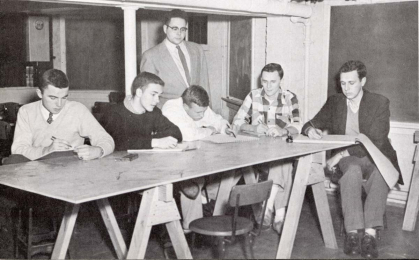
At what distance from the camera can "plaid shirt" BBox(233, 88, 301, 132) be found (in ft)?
15.8

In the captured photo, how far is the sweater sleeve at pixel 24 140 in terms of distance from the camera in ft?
11.5

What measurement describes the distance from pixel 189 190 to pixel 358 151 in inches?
60.8

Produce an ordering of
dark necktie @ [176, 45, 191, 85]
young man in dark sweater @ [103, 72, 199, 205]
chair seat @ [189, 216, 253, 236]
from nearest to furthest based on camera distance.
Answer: chair seat @ [189, 216, 253, 236] < young man in dark sweater @ [103, 72, 199, 205] < dark necktie @ [176, 45, 191, 85]

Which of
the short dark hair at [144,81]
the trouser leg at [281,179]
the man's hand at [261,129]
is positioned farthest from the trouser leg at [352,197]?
the short dark hair at [144,81]

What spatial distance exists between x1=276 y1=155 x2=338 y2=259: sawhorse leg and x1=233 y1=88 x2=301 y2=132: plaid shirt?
3.10ft

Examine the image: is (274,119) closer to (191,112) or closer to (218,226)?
(191,112)

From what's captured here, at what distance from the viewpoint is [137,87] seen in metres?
3.92

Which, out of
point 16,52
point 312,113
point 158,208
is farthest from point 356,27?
point 16,52

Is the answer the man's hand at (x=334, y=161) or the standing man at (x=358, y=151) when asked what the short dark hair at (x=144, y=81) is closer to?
the standing man at (x=358, y=151)

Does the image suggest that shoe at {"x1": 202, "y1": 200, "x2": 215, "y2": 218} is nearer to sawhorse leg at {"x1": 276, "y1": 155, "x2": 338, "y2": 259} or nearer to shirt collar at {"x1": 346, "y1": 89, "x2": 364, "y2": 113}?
sawhorse leg at {"x1": 276, "y1": 155, "x2": 338, "y2": 259}

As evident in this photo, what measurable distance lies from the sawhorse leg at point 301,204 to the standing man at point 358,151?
0.50 ft

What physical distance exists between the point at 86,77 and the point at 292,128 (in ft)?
16.8

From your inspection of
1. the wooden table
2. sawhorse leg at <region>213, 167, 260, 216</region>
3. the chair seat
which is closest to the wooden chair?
the chair seat

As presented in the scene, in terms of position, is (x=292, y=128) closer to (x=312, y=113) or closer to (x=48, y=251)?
Result: (x=312, y=113)
